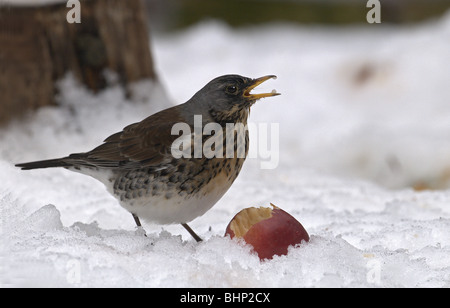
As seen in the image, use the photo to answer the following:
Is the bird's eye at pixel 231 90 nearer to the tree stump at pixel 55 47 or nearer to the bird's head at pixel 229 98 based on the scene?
the bird's head at pixel 229 98

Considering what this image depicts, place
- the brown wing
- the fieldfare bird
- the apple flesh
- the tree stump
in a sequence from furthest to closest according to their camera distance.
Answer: the tree stump
the brown wing
the fieldfare bird
the apple flesh

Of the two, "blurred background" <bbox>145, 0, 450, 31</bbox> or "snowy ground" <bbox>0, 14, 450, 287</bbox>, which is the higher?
"blurred background" <bbox>145, 0, 450, 31</bbox>

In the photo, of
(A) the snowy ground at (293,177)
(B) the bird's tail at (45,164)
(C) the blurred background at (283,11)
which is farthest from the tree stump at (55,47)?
(C) the blurred background at (283,11)

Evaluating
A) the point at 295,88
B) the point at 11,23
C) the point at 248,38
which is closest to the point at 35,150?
the point at 11,23

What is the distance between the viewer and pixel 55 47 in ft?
17.4

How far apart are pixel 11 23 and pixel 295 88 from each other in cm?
365

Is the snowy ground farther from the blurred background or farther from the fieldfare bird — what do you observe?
the blurred background

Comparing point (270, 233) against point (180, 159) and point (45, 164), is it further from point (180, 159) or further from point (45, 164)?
point (45, 164)

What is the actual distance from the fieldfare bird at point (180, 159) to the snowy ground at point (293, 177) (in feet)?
0.65

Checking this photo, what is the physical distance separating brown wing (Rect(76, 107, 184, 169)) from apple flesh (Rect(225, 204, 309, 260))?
1.96 feet

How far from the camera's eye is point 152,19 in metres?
13.3

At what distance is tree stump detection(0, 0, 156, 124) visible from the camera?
5199 mm

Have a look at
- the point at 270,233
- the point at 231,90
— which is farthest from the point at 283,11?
the point at 270,233

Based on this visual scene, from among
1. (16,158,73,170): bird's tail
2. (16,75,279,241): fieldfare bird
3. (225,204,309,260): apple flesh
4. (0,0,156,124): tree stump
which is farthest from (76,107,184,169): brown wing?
(0,0,156,124): tree stump
